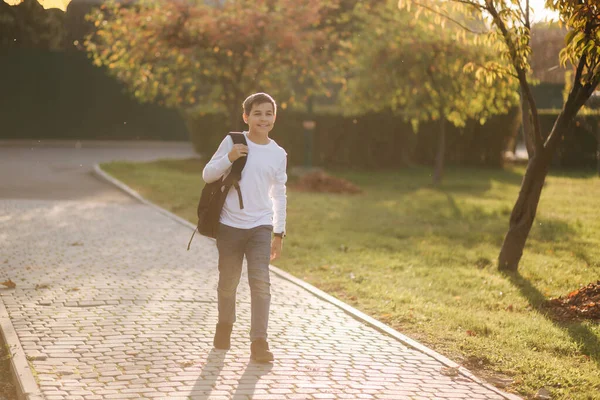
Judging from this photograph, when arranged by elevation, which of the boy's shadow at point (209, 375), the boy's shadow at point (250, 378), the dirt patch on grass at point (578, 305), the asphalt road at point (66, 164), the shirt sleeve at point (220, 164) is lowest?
the asphalt road at point (66, 164)

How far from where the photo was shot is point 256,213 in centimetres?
566

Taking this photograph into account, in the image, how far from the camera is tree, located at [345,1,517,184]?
19.1 m

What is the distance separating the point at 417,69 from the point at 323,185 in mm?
3745

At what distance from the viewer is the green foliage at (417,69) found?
1912cm

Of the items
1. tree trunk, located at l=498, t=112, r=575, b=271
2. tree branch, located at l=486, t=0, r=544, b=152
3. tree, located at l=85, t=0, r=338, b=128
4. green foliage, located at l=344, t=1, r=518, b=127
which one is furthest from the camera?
green foliage, located at l=344, t=1, r=518, b=127

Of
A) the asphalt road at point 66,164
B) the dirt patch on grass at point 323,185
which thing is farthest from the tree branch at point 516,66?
the dirt patch on grass at point 323,185

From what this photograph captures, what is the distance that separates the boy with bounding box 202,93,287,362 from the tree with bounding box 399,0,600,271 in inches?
107

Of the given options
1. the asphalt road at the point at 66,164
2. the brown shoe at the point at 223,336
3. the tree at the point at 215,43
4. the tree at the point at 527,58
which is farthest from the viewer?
the tree at the point at 215,43

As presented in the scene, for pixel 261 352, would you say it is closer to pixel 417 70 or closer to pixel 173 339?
pixel 173 339

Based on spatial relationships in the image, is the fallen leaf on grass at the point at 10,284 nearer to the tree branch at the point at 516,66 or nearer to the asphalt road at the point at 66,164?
the tree branch at the point at 516,66

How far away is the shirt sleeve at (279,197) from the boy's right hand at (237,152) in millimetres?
330

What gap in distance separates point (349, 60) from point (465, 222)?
26.9 ft

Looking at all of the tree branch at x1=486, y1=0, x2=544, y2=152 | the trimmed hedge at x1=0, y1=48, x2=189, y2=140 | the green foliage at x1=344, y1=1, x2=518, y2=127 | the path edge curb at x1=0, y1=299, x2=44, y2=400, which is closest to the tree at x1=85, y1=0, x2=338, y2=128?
the green foliage at x1=344, y1=1, x2=518, y2=127

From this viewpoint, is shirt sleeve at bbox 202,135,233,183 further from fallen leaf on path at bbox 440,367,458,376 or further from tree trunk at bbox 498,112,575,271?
tree trunk at bbox 498,112,575,271
